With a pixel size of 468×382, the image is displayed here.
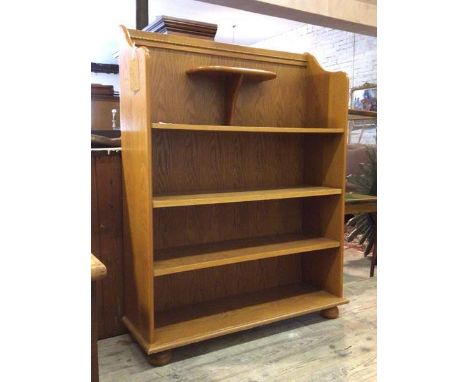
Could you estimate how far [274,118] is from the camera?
2504 millimetres

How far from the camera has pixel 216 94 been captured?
2.29 m

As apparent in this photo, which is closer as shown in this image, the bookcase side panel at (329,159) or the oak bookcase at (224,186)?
the oak bookcase at (224,186)

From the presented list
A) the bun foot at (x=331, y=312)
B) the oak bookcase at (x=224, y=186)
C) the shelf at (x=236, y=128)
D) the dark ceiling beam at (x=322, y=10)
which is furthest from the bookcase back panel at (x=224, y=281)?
the dark ceiling beam at (x=322, y=10)

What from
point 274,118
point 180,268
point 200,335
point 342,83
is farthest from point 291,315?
point 342,83

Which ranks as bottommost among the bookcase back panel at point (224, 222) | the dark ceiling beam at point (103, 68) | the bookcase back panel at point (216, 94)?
the bookcase back panel at point (224, 222)

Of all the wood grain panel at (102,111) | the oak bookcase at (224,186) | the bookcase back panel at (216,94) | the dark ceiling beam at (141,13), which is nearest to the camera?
the oak bookcase at (224,186)

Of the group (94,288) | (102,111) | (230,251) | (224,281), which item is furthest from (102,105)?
(94,288)

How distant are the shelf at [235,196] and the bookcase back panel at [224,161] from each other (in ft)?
0.55

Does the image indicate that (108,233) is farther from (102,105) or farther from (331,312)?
(102,105)

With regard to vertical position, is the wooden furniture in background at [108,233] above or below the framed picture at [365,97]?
below

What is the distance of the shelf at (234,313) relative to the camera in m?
2.00

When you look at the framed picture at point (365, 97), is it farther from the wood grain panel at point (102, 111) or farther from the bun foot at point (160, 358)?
the bun foot at point (160, 358)
